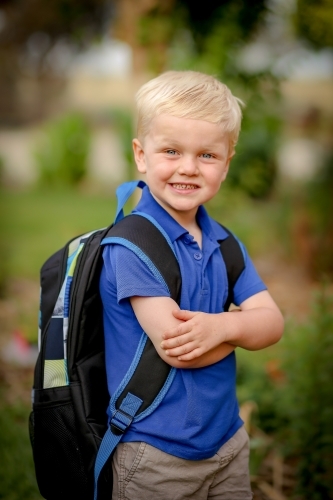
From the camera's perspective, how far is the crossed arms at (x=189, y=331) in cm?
170

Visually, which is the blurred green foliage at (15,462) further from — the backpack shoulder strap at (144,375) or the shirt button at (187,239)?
the shirt button at (187,239)

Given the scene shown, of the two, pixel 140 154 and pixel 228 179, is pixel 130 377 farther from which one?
pixel 228 179

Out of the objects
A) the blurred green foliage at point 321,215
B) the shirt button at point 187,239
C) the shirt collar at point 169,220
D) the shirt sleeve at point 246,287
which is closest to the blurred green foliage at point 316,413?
the shirt sleeve at point 246,287

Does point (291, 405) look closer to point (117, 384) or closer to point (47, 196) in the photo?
point (117, 384)

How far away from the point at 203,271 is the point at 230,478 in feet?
2.40

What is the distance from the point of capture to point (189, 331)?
1.71m

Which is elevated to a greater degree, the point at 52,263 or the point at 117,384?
the point at 52,263

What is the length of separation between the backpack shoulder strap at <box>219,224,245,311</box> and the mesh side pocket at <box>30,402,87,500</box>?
0.66 m

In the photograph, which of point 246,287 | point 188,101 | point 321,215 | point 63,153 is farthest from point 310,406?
point 63,153

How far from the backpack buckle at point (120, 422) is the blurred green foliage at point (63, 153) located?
34.9ft

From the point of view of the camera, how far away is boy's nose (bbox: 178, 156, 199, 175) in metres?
1.82

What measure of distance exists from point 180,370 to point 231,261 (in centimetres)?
44

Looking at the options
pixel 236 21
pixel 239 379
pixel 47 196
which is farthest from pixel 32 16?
pixel 239 379

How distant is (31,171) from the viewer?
1286cm
